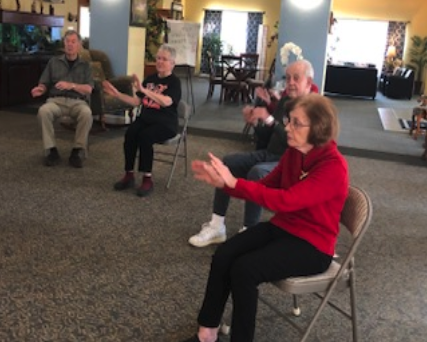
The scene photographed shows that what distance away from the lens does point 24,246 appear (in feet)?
10.0

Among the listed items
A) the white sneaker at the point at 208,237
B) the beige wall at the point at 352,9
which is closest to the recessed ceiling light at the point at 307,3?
the white sneaker at the point at 208,237

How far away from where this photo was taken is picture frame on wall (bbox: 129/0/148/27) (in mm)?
6630

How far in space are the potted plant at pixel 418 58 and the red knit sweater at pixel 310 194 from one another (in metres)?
14.3

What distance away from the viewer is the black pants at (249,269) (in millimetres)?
1906

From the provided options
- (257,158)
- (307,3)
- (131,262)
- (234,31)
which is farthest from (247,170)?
(234,31)

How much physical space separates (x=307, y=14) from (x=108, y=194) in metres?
3.54

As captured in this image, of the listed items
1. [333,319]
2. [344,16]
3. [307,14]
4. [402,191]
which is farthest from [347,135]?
[344,16]

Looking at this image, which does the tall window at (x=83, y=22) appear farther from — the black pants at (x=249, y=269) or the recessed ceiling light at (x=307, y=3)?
the black pants at (x=249, y=269)

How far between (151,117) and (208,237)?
1285 millimetres

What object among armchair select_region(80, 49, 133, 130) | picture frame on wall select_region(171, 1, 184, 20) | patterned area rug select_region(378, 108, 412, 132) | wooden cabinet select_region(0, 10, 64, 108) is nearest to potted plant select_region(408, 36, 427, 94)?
patterned area rug select_region(378, 108, 412, 132)

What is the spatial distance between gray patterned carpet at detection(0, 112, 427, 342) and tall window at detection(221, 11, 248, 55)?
485 inches

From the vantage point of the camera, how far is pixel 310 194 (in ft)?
6.16

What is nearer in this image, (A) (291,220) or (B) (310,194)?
(B) (310,194)

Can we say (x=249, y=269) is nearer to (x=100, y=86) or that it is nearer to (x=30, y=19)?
(x=100, y=86)
